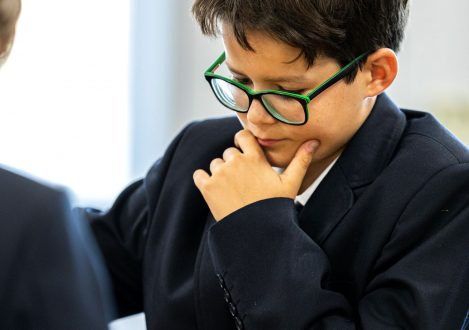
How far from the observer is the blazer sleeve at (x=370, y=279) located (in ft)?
3.90

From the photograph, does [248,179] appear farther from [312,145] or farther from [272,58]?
[272,58]

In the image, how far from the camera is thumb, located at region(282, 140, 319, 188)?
1.33m

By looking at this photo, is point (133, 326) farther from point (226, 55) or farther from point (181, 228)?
point (226, 55)

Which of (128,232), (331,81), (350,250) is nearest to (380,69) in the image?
(331,81)

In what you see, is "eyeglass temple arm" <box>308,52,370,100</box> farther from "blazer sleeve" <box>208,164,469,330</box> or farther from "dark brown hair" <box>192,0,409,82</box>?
"blazer sleeve" <box>208,164,469,330</box>

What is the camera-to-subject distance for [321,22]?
122 centimetres

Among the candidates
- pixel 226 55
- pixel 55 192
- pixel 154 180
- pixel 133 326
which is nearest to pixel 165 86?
pixel 133 326

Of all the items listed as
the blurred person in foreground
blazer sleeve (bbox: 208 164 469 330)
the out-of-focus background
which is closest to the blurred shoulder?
the blurred person in foreground

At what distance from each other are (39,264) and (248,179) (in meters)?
0.56

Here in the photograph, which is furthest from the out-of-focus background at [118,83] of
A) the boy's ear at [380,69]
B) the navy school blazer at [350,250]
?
the boy's ear at [380,69]

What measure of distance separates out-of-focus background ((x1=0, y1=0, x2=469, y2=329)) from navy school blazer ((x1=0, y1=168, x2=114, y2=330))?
180 centimetres

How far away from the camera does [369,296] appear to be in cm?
125

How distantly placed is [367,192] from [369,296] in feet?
0.60

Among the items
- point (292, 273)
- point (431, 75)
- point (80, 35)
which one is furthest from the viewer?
point (80, 35)
